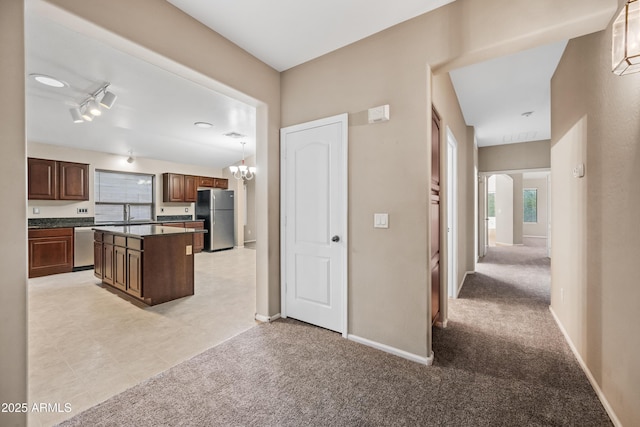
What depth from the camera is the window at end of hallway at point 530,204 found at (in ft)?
36.6

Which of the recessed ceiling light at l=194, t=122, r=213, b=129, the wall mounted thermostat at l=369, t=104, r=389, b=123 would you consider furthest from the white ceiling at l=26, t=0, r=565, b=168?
the wall mounted thermostat at l=369, t=104, r=389, b=123

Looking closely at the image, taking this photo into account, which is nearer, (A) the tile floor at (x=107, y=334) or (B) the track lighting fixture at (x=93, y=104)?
(A) the tile floor at (x=107, y=334)

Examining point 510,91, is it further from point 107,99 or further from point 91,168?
point 91,168

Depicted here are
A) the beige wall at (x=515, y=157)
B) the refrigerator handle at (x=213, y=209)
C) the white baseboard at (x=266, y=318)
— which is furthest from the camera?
the refrigerator handle at (x=213, y=209)

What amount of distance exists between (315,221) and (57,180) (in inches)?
223

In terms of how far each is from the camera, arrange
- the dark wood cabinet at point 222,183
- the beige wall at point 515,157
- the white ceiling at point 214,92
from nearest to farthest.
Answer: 1. the white ceiling at point 214,92
2. the beige wall at point 515,157
3. the dark wood cabinet at point 222,183

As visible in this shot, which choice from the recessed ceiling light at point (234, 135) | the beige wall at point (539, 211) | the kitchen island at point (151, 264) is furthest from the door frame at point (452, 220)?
the beige wall at point (539, 211)

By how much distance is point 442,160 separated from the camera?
3.01 meters

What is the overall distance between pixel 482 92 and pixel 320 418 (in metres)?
4.06

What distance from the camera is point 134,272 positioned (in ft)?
11.7

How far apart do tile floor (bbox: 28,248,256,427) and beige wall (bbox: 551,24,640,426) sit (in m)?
2.84

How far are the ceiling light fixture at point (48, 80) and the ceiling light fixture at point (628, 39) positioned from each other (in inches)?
196

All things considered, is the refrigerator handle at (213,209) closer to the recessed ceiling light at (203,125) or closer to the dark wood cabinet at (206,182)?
the dark wood cabinet at (206,182)

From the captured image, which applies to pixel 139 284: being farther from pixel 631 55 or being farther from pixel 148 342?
pixel 631 55
